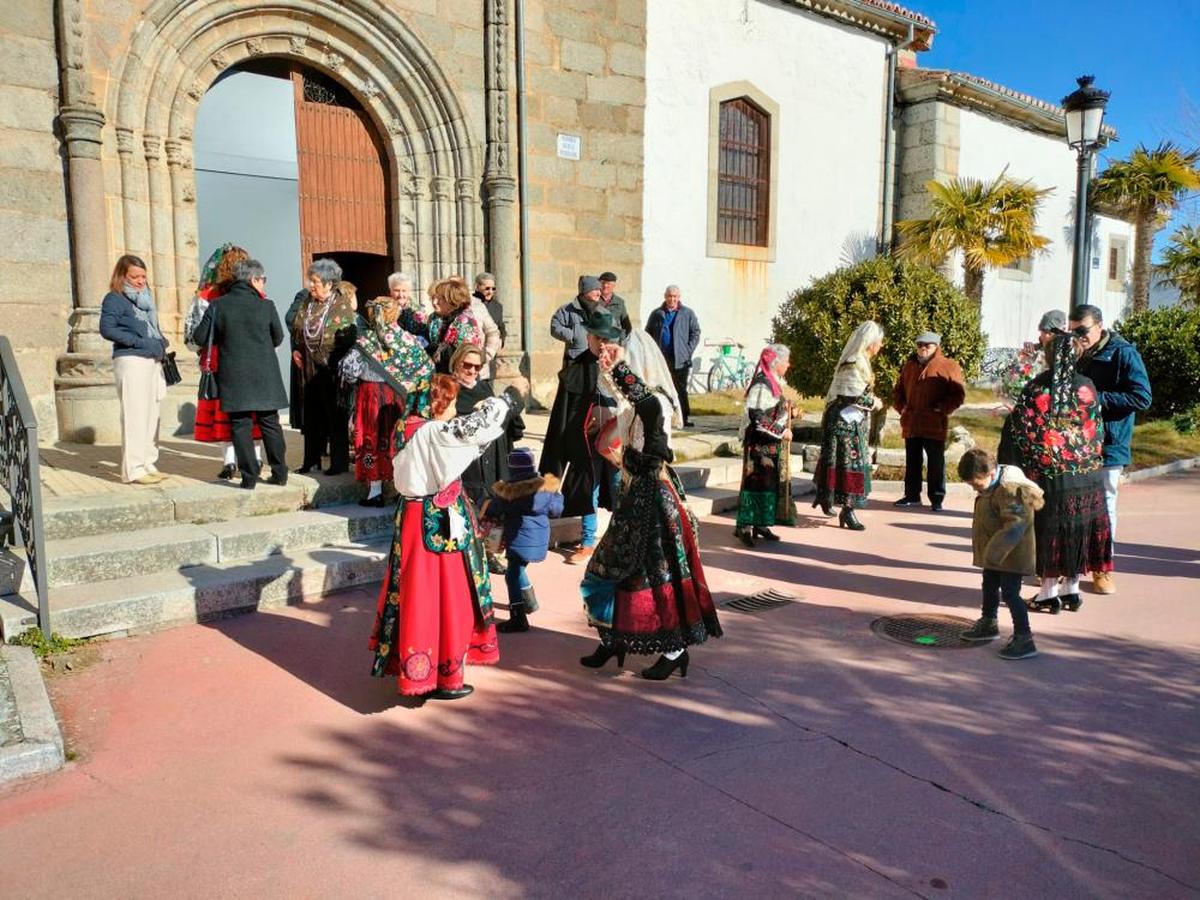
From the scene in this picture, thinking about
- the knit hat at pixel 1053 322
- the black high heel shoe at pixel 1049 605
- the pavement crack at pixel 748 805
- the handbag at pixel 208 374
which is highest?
the knit hat at pixel 1053 322

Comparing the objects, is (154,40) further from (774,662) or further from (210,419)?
(774,662)

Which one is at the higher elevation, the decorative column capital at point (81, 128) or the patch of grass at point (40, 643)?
the decorative column capital at point (81, 128)

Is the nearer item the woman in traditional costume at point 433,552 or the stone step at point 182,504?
the woman in traditional costume at point 433,552

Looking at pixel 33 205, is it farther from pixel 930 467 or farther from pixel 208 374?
pixel 930 467

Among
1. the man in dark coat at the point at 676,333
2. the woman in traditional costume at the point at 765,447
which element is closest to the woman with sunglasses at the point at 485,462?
the woman in traditional costume at the point at 765,447

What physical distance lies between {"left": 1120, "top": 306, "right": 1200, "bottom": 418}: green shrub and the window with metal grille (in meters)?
6.08

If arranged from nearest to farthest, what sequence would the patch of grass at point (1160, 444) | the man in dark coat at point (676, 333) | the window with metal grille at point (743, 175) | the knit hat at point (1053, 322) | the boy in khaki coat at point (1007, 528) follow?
the boy in khaki coat at point (1007, 528), the knit hat at point (1053, 322), the man in dark coat at point (676, 333), the patch of grass at point (1160, 444), the window with metal grille at point (743, 175)

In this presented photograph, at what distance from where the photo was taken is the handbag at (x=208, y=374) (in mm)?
6406

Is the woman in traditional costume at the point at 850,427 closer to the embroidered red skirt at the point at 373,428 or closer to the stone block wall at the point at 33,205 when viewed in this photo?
the embroidered red skirt at the point at 373,428

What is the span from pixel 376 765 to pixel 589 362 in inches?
135

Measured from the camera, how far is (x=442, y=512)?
4082mm

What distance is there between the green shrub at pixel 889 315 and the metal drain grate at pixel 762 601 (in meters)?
4.96

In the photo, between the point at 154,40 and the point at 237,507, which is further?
the point at 154,40

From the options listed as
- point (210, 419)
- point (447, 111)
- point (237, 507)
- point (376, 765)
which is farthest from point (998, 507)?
point (447, 111)
